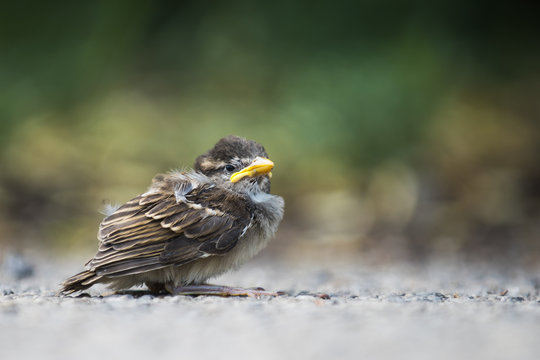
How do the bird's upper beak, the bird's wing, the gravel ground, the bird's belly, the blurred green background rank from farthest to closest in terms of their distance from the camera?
the blurred green background, the bird's upper beak, the bird's belly, the bird's wing, the gravel ground

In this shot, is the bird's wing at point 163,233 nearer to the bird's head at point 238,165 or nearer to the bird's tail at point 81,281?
the bird's tail at point 81,281

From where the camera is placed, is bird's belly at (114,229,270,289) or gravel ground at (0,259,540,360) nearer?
gravel ground at (0,259,540,360)

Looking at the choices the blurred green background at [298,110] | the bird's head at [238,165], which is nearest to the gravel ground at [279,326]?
the bird's head at [238,165]

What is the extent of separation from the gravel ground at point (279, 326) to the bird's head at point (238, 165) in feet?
2.50

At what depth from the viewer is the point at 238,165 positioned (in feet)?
16.2

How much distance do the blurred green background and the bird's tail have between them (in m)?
4.83

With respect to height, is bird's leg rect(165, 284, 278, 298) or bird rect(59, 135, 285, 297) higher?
bird rect(59, 135, 285, 297)

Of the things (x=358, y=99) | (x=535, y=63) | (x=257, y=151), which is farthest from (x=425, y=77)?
(x=257, y=151)

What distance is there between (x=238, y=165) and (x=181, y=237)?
0.77 meters

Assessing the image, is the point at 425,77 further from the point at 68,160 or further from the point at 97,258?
the point at 97,258

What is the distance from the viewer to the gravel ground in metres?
2.92

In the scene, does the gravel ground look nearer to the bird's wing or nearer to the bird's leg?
the bird's leg

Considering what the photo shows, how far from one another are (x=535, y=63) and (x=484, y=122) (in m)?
1.30

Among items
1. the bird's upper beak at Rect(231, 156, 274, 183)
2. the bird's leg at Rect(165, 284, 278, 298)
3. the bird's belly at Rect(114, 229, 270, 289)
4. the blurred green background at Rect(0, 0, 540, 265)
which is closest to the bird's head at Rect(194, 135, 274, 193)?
the bird's upper beak at Rect(231, 156, 274, 183)
